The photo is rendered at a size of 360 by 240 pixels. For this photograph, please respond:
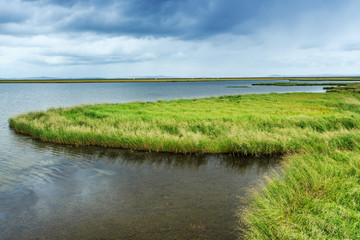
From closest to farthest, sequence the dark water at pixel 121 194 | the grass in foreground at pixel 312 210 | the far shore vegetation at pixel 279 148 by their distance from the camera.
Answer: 1. the grass in foreground at pixel 312 210
2. the far shore vegetation at pixel 279 148
3. the dark water at pixel 121 194

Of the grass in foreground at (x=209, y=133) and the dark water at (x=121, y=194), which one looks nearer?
the dark water at (x=121, y=194)

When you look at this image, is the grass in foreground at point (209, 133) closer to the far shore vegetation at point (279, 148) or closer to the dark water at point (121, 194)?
the far shore vegetation at point (279, 148)

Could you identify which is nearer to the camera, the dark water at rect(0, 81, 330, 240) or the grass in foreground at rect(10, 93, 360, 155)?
the dark water at rect(0, 81, 330, 240)

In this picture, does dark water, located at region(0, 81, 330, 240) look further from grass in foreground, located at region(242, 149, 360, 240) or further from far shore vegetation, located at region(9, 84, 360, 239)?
grass in foreground, located at region(242, 149, 360, 240)

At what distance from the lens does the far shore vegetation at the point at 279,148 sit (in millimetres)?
6562

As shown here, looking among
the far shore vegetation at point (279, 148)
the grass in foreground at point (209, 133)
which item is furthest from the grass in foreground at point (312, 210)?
the grass in foreground at point (209, 133)

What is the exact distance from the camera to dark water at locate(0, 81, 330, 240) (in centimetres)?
809

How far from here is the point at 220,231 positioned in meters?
7.95

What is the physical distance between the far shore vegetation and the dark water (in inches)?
45.4

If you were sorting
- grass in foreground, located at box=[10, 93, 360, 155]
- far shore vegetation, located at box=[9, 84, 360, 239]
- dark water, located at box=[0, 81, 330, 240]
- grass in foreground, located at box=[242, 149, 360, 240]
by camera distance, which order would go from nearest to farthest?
Answer: grass in foreground, located at box=[242, 149, 360, 240]
far shore vegetation, located at box=[9, 84, 360, 239]
dark water, located at box=[0, 81, 330, 240]
grass in foreground, located at box=[10, 93, 360, 155]

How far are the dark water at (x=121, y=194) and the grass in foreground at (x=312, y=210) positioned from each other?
1.44m

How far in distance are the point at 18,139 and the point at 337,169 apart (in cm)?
2362

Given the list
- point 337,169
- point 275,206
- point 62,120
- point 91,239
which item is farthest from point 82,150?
point 337,169

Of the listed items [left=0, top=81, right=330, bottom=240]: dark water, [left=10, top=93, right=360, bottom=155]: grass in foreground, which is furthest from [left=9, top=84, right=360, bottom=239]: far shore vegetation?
[left=0, top=81, right=330, bottom=240]: dark water
